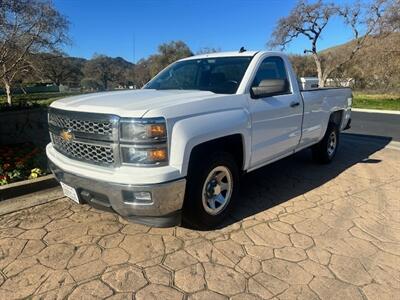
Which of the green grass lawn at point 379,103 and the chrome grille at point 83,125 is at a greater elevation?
the chrome grille at point 83,125

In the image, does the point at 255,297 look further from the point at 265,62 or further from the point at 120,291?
the point at 265,62

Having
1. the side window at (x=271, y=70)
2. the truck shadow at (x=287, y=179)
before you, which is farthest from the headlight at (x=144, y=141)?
the side window at (x=271, y=70)

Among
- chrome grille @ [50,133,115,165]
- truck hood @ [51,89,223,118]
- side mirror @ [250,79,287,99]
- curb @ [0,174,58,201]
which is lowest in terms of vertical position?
curb @ [0,174,58,201]

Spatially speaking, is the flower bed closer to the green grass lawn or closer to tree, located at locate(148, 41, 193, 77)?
the green grass lawn

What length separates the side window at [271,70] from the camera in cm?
428

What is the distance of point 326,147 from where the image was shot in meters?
6.29

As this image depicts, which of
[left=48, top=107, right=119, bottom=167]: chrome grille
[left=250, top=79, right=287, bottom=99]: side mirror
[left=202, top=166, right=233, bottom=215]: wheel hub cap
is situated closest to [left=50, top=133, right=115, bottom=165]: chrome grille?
[left=48, top=107, right=119, bottom=167]: chrome grille

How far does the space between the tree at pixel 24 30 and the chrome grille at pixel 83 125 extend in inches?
179

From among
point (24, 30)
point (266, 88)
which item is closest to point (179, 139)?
point (266, 88)

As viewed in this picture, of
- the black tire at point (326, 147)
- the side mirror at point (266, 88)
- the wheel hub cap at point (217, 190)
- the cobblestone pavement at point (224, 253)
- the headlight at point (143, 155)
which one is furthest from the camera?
the black tire at point (326, 147)

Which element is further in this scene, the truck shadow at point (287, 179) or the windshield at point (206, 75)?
the truck shadow at point (287, 179)

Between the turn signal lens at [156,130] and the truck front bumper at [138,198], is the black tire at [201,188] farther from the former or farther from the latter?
the turn signal lens at [156,130]

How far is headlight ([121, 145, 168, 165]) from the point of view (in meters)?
2.90

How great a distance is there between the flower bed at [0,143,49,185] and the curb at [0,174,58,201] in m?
0.18
